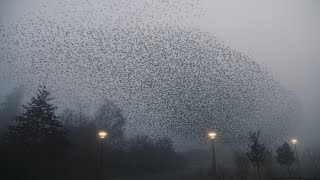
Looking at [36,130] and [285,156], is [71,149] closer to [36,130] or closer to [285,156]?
[36,130]

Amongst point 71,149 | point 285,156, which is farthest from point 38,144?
point 285,156

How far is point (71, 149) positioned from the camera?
42.0m

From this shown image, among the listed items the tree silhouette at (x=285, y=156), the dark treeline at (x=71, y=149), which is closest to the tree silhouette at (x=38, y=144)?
the dark treeline at (x=71, y=149)

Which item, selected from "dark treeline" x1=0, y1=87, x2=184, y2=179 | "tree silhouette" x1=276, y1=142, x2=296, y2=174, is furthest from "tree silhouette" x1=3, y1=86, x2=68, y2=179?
"tree silhouette" x1=276, y1=142, x2=296, y2=174

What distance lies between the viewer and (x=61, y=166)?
35250mm

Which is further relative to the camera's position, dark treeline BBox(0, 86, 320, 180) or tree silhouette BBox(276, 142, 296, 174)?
tree silhouette BBox(276, 142, 296, 174)

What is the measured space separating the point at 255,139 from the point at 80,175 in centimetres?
2861

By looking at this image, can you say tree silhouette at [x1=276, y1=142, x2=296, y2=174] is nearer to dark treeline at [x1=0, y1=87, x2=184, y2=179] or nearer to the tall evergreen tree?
dark treeline at [x1=0, y1=87, x2=184, y2=179]

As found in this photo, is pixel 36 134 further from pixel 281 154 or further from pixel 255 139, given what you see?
pixel 281 154

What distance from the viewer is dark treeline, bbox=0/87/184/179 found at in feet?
99.5

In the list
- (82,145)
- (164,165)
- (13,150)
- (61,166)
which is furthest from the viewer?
(164,165)

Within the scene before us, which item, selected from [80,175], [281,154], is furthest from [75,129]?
[281,154]

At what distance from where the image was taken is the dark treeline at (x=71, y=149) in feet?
99.5

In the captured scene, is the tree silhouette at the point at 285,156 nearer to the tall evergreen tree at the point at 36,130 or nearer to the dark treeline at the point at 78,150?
the dark treeline at the point at 78,150
